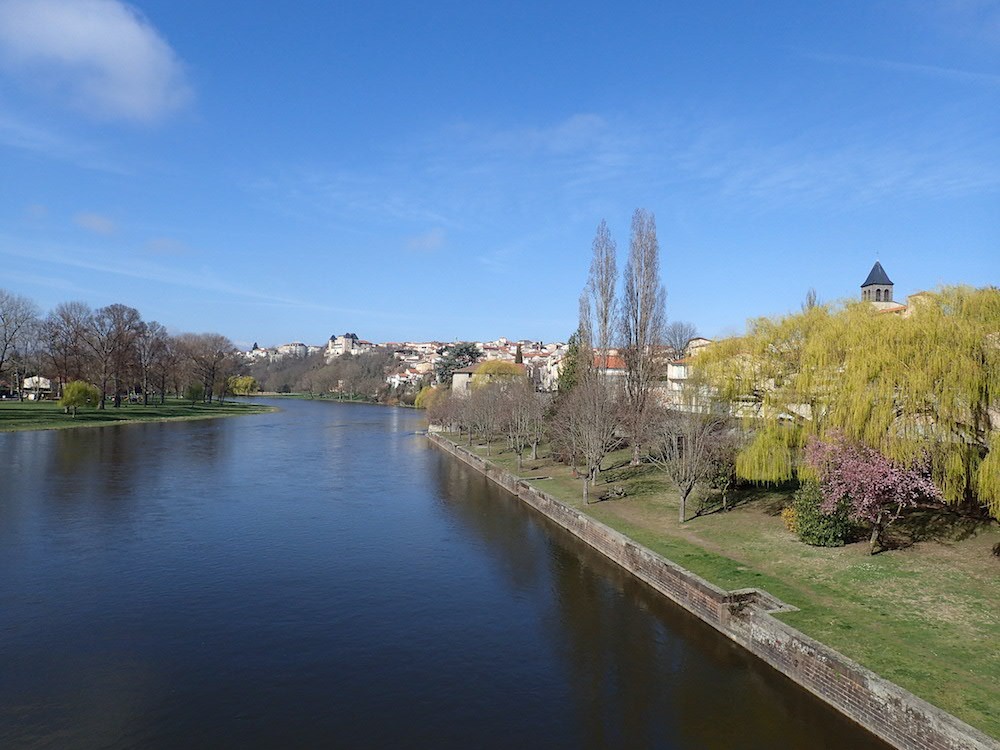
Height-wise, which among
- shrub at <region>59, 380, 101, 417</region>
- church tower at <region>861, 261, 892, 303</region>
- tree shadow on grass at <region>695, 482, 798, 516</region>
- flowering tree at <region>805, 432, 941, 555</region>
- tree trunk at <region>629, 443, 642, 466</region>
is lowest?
tree shadow on grass at <region>695, 482, 798, 516</region>

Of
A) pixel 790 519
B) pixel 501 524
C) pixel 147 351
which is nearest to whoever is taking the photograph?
pixel 790 519

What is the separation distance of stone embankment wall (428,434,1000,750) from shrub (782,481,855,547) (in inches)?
182

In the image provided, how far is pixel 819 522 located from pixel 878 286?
56789 mm

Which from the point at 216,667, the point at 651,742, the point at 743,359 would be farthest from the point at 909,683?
the point at 743,359

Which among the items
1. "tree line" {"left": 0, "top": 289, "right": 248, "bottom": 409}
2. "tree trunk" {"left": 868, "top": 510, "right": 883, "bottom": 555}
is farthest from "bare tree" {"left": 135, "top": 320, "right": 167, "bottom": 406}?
"tree trunk" {"left": 868, "top": 510, "right": 883, "bottom": 555}

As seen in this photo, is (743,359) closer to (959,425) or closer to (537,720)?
(959,425)

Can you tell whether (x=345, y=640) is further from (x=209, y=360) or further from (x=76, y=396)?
(x=209, y=360)

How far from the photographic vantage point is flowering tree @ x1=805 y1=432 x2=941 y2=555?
16.6 metres

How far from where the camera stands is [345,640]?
1360 cm

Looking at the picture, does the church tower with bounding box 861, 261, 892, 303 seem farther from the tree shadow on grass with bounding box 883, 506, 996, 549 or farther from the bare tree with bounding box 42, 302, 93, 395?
the bare tree with bounding box 42, 302, 93, 395

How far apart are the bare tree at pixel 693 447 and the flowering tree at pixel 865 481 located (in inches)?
174

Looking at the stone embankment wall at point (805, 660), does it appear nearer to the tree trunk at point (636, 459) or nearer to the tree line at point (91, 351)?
the tree trunk at point (636, 459)

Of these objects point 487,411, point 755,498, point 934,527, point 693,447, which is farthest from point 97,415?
point 934,527

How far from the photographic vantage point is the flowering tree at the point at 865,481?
16.6 m
